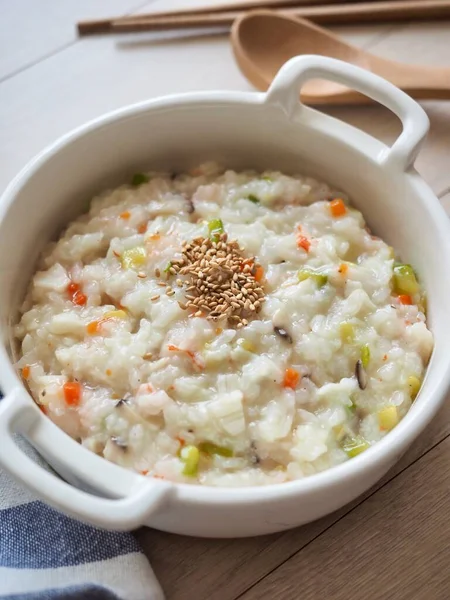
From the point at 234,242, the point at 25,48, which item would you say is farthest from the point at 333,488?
the point at 25,48

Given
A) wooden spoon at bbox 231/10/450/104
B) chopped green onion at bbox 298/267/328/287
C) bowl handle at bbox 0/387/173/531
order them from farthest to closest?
wooden spoon at bbox 231/10/450/104 → chopped green onion at bbox 298/267/328/287 → bowl handle at bbox 0/387/173/531

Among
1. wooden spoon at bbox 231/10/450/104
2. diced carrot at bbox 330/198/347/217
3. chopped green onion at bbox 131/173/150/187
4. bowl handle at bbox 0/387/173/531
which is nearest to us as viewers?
bowl handle at bbox 0/387/173/531

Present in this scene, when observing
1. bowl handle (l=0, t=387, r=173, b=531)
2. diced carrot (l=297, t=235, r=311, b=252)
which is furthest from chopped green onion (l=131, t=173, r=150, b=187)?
bowl handle (l=0, t=387, r=173, b=531)

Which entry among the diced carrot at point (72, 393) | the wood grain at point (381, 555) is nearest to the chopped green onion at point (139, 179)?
the diced carrot at point (72, 393)

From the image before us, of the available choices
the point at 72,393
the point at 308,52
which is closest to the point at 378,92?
the point at 308,52

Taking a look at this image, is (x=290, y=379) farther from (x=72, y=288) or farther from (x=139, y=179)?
(x=139, y=179)

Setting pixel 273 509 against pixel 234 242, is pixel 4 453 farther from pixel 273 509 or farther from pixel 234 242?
pixel 234 242

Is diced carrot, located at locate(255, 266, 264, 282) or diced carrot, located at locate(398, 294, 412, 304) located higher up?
diced carrot, located at locate(255, 266, 264, 282)

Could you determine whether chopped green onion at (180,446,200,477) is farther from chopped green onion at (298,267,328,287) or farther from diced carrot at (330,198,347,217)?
diced carrot at (330,198,347,217)

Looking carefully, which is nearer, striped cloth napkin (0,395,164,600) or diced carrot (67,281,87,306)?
striped cloth napkin (0,395,164,600)
